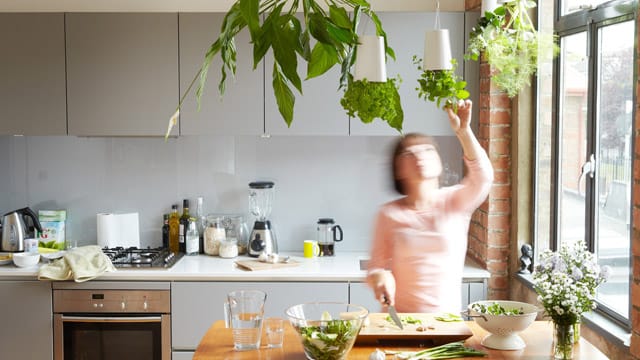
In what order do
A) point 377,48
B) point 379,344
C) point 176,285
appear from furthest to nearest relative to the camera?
point 176,285, point 379,344, point 377,48

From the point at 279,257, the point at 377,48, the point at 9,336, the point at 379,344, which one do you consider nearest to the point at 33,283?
the point at 9,336

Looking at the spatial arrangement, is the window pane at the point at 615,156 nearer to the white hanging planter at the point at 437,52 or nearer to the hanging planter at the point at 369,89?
the white hanging planter at the point at 437,52

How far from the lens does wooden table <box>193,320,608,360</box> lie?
7.99 ft

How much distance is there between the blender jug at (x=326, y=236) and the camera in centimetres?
450

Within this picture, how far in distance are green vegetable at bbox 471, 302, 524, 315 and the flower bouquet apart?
6.8 inches

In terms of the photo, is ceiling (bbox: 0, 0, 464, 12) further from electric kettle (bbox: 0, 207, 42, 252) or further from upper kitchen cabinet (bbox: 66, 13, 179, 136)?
electric kettle (bbox: 0, 207, 42, 252)

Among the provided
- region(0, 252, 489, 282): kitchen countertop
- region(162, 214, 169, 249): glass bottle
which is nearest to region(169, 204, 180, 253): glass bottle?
region(162, 214, 169, 249): glass bottle

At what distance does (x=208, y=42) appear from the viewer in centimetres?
421

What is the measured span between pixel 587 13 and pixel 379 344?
5.55 ft

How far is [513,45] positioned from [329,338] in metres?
2.01

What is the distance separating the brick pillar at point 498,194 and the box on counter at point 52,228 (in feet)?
8.10

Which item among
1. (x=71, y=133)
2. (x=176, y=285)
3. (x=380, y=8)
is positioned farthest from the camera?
(x=380, y=8)

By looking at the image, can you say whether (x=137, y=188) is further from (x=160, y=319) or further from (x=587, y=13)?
(x=587, y=13)

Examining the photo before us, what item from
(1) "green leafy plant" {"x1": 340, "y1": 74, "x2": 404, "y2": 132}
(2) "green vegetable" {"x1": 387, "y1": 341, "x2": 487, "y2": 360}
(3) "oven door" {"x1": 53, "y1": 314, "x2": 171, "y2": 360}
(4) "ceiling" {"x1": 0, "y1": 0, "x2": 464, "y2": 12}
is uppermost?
(4) "ceiling" {"x1": 0, "y1": 0, "x2": 464, "y2": 12}
